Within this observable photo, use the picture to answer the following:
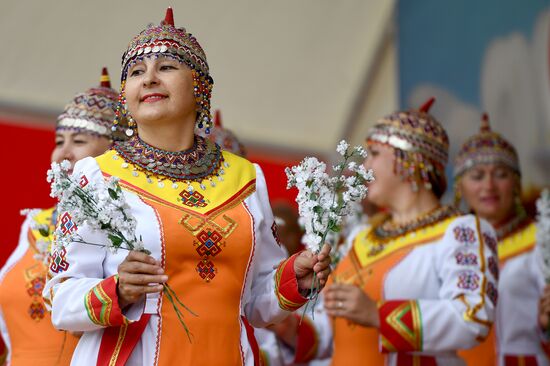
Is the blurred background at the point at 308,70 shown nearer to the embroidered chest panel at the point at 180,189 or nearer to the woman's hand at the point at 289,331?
the woman's hand at the point at 289,331

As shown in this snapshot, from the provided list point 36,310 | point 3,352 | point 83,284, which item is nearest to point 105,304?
point 83,284

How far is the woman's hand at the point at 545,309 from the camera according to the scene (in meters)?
4.57

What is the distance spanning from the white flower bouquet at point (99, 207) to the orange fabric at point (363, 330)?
5.79 ft

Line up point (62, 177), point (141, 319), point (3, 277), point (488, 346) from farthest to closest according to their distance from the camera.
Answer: point (488, 346)
point (3, 277)
point (141, 319)
point (62, 177)

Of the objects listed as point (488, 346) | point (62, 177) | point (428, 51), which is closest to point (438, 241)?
point (488, 346)

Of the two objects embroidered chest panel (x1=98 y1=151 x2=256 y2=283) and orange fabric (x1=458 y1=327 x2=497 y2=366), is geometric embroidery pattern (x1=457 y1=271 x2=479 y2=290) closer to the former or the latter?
orange fabric (x1=458 y1=327 x2=497 y2=366)

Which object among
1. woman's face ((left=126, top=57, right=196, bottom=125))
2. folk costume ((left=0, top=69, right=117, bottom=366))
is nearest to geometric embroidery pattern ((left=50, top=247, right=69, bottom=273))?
woman's face ((left=126, top=57, right=196, bottom=125))

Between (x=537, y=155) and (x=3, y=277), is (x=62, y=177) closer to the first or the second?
(x=3, y=277)

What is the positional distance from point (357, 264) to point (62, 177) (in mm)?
2025

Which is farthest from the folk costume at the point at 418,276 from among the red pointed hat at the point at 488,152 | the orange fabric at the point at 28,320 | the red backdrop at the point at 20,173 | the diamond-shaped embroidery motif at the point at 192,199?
the red backdrop at the point at 20,173

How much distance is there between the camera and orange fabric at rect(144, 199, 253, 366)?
103 inches

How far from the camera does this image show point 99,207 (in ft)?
7.96

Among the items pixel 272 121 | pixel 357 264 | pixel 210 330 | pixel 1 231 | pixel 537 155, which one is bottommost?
pixel 210 330

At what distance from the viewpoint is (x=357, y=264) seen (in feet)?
13.8
